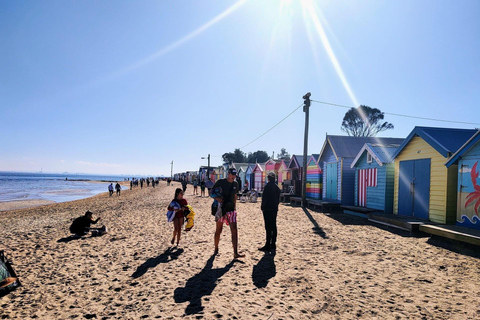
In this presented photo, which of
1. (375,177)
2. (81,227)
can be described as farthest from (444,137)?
(81,227)

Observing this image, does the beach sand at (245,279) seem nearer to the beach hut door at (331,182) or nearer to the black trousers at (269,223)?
the black trousers at (269,223)

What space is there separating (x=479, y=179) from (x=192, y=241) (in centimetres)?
860

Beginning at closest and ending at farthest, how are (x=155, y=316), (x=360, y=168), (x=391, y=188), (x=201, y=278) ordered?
(x=155, y=316) → (x=201, y=278) → (x=391, y=188) → (x=360, y=168)

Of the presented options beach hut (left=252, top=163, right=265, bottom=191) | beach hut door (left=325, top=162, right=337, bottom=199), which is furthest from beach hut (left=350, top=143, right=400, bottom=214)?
beach hut (left=252, top=163, right=265, bottom=191)

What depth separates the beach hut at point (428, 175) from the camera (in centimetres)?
980

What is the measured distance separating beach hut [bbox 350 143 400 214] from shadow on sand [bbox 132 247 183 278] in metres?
10.5

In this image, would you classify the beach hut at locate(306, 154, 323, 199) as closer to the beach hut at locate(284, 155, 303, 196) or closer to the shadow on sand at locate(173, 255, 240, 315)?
the beach hut at locate(284, 155, 303, 196)

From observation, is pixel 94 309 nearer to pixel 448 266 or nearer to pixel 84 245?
pixel 84 245

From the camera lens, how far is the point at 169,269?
564cm

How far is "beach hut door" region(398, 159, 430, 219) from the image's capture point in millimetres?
10820

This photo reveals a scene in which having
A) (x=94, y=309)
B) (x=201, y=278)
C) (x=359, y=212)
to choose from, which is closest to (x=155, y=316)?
(x=94, y=309)

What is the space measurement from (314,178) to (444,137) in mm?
10682

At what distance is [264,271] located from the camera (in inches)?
216

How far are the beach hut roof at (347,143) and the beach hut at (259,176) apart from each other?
500 inches
